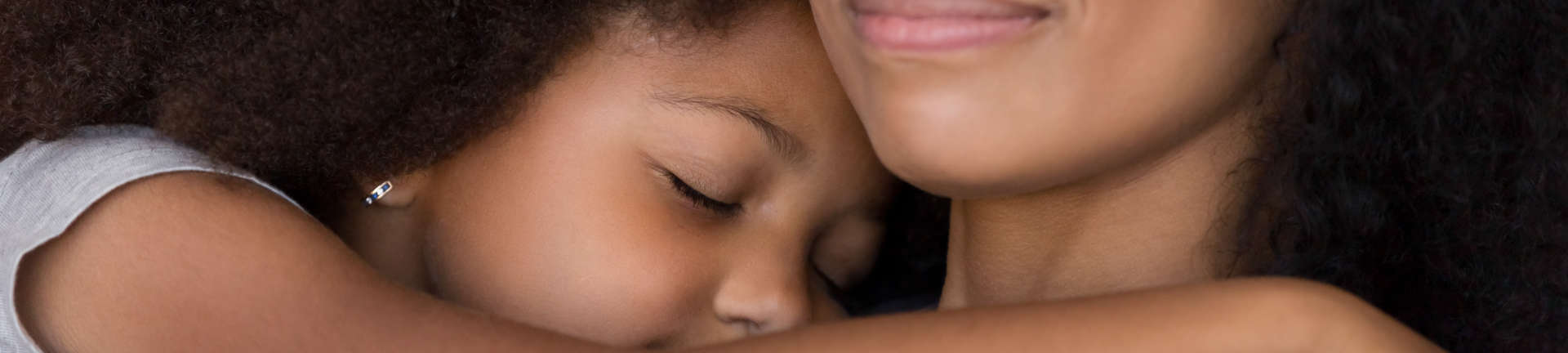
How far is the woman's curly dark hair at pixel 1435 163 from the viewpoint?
3.96 feet

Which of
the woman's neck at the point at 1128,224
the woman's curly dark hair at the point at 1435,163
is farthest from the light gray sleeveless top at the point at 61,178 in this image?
the woman's curly dark hair at the point at 1435,163

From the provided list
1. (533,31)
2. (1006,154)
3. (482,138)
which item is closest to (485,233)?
(482,138)

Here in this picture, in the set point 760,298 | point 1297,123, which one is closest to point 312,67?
point 760,298

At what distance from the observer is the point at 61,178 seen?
4.76 ft

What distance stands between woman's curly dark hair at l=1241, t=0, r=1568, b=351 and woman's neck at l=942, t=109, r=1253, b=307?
0.17 feet

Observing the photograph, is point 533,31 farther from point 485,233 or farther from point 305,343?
point 305,343

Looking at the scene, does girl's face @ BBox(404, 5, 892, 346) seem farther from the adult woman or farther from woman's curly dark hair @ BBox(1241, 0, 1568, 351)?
woman's curly dark hair @ BBox(1241, 0, 1568, 351)

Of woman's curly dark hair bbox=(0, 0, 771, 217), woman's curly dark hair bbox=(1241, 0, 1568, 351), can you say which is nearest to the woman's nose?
woman's curly dark hair bbox=(0, 0, 771, 217)

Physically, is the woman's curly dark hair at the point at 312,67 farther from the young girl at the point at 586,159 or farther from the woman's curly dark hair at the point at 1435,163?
the woman's curly dark hair at the point at 1435,163

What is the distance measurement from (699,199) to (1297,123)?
2.02 feet

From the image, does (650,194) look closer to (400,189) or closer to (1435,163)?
(400,189)

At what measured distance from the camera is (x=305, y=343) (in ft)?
4.19

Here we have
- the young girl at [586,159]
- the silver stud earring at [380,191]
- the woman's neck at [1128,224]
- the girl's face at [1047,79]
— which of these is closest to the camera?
the girl's face at [1047,79]

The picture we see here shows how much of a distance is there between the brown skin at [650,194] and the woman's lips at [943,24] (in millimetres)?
317
